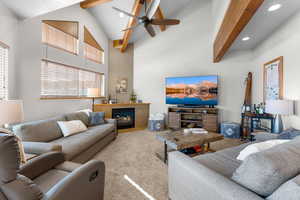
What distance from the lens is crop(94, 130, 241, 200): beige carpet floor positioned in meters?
1.64

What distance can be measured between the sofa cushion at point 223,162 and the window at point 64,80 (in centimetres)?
331

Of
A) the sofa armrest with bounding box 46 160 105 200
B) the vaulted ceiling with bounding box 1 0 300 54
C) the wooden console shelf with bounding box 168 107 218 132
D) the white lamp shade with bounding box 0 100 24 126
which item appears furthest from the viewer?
the wooden console shelf with bounding box 168 107 218 132

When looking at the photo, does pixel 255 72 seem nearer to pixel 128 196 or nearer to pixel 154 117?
pixel 154 117

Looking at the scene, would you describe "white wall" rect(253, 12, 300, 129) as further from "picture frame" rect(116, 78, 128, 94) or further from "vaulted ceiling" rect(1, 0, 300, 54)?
"picture frame" rect(116, 78, 128, 94)

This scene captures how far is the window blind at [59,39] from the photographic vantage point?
286 centimetres

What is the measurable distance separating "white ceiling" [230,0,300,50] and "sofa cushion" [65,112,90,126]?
3.94 m

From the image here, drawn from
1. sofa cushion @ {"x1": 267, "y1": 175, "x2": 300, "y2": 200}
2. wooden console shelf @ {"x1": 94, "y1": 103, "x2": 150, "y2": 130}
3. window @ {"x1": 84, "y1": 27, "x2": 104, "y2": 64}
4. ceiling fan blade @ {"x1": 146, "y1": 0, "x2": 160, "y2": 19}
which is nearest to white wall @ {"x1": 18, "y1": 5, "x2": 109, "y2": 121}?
window @ {"x1": 84, "y1": 27, "x2": 104, "y2": 64}

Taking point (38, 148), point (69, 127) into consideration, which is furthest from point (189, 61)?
point (38, 148)

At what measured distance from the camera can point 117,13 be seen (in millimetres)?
3922

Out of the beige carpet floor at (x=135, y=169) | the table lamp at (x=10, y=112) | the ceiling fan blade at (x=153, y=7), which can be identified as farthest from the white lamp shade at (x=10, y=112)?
the ceiling fan blade at (x=153, y=7)

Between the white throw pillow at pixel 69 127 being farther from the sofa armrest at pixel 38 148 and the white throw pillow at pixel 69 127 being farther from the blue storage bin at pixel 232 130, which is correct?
the blue storage bin at pixel 232 130

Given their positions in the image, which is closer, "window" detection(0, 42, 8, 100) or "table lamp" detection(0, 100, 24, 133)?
"table lamp" detection(0, 100, 24, 133)

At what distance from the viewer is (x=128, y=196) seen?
159 centimetres

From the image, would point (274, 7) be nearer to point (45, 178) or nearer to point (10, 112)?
point (45, 178)
